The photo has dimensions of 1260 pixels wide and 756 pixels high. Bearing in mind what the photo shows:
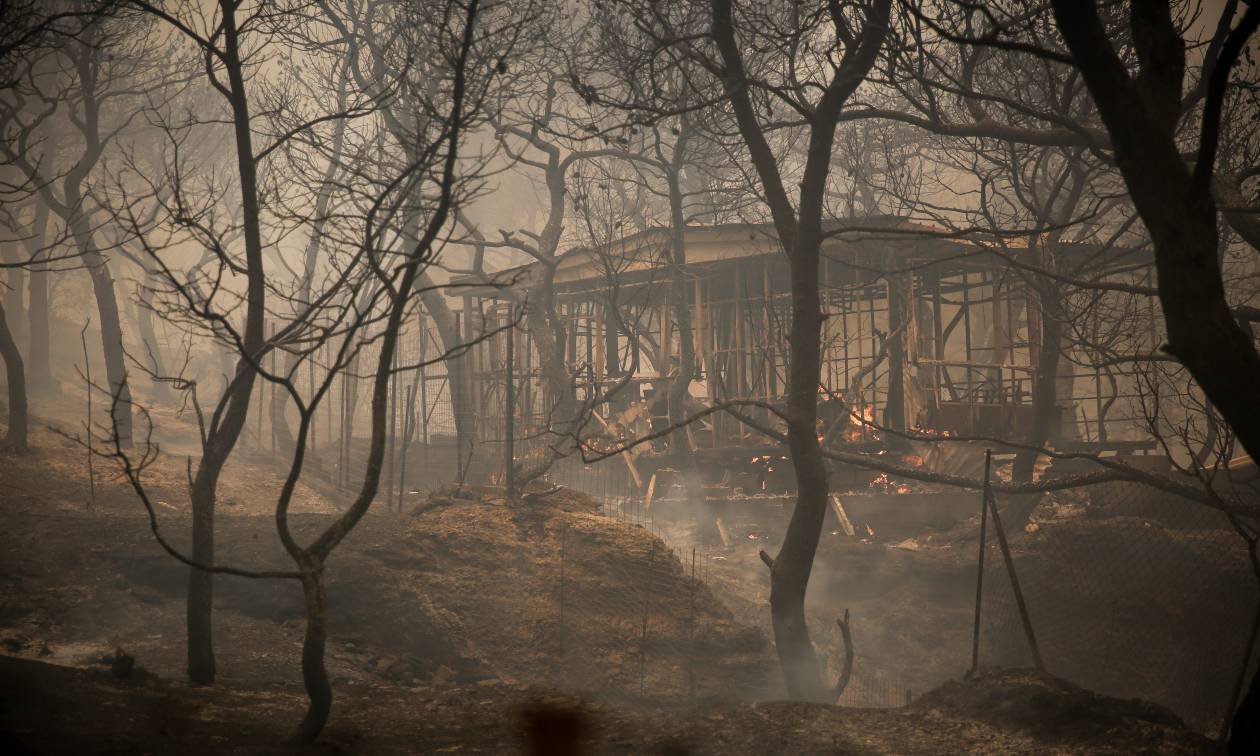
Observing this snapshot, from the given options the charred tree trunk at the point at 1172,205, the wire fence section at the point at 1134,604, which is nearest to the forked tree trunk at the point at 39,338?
the wire fence section at the point at 1134,604

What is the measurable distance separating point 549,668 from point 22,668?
4.29 m

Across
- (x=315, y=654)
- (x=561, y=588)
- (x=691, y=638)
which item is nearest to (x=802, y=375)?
(x=691, y=638)

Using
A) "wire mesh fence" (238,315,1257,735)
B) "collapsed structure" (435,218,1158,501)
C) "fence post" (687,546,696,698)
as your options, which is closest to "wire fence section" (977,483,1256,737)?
Answer: "wire mesh fence" (238,315,1257,735)

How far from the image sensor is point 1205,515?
1203 cm

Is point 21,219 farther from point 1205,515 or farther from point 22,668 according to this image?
point 1205,515

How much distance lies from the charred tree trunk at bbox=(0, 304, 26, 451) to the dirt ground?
14.8 inches

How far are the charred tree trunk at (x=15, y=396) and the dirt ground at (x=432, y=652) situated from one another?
38 cm

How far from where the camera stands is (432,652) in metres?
7.79

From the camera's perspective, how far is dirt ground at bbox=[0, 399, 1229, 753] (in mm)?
4609

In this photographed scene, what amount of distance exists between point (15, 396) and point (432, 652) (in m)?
9.44

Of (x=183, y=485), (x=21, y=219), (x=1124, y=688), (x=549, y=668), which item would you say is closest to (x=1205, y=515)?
(x=1124, y=688)

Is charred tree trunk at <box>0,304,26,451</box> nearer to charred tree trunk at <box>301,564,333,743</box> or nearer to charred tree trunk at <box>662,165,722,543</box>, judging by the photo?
charred tree trunk at <box>662,165,722,543</box>

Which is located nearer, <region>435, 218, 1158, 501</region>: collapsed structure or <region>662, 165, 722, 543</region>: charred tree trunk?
<region>435, 218, 1158, 501</region>: collapsed structure

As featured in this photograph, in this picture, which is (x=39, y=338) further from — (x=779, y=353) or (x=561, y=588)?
(x=561, y=588)
